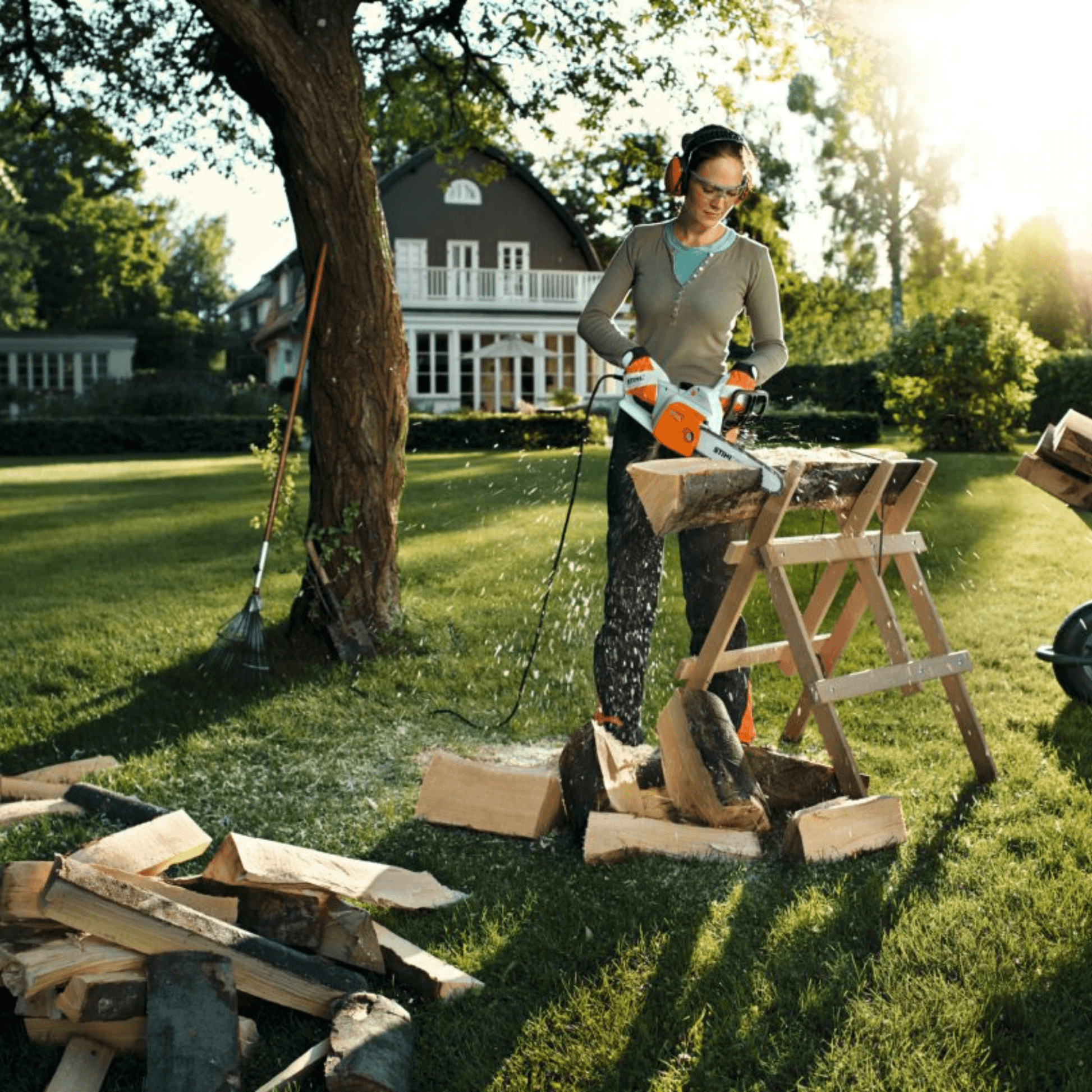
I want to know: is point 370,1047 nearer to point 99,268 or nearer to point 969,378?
point 969,378

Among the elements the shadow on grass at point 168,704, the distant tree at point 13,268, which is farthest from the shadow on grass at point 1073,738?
the distant tree at point 13,268

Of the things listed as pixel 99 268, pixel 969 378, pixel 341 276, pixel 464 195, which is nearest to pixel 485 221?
pixel 464 195

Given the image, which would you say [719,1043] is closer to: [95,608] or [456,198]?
[95,608]

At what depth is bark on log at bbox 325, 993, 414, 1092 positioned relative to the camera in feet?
8.17

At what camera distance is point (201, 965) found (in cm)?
274

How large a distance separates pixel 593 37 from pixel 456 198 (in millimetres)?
26250

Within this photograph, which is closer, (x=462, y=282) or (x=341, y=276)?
(x=341, y=276)

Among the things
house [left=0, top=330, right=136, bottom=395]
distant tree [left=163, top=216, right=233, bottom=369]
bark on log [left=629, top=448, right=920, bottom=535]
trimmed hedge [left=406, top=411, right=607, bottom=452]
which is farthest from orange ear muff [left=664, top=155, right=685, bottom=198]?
distant tree [left=163, top=216, right=233, bottom=369]

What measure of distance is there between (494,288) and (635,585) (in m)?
29.1

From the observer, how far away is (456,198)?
109 ft

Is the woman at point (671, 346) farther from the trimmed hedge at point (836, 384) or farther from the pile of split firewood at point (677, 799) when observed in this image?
the trimmed hedge at point (836, 384)

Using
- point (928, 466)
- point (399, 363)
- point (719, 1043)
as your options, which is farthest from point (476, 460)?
point (719, 1043)

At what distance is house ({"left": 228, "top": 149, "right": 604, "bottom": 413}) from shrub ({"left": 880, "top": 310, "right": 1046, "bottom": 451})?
15.0 metres

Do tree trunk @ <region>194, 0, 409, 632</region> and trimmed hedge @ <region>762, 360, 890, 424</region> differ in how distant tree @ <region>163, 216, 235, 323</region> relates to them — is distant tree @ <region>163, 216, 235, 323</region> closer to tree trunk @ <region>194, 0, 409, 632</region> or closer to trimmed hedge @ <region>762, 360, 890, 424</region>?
trimmed hedge @ <region>762, 360, 890, 424</region>
